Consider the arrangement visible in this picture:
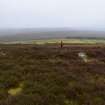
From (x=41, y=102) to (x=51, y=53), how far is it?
848 inches

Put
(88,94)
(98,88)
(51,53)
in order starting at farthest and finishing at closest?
(51,53)
(98,88)
(88,94)

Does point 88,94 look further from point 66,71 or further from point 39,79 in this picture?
point 66,71

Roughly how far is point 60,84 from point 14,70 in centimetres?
527

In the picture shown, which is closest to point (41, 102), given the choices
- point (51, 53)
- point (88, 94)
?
point (88, 94)

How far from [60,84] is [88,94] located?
2475mm

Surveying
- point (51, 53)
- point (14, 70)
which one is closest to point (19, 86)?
point (14, 70)

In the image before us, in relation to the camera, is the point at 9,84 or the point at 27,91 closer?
the point at 27,91

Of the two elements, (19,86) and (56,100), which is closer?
(56,100)

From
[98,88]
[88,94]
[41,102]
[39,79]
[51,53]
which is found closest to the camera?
[41,102]

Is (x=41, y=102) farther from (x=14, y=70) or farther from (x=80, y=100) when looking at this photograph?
(x=14, y=70)

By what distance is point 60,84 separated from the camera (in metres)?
18.4

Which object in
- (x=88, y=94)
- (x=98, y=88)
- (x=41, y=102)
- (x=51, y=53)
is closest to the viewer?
(x=41, y=102)

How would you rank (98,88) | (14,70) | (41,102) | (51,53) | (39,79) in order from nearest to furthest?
(41,102), (98,88), (39,79), (14,70), (51,53)

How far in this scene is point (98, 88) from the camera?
58.5 feet
